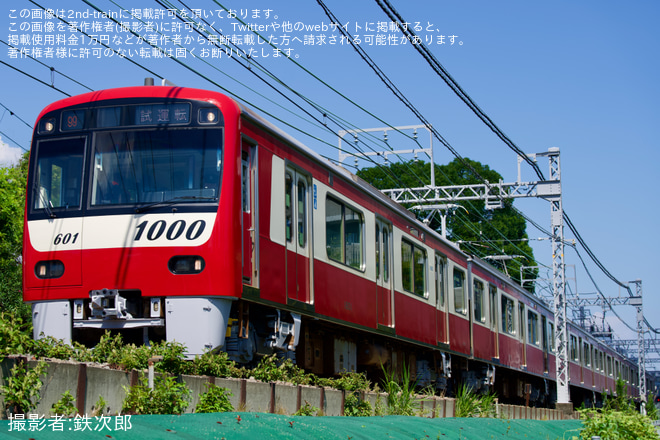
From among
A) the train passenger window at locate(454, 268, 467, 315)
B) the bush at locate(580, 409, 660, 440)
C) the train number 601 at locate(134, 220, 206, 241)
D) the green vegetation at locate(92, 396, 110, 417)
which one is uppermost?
the train passenger window at locate(454, 268, 467, 315)

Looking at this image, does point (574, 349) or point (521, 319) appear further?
point (574, 349)

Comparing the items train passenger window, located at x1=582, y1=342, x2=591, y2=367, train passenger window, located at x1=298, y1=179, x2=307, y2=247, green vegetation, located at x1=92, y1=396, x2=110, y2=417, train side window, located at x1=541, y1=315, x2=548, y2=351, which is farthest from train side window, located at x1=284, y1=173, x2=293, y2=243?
train passenger window, located at x1=582, y1=342, x2=591, y2=367

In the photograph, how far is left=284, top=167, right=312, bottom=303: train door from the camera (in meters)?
9.77

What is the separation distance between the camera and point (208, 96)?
28.8 ft

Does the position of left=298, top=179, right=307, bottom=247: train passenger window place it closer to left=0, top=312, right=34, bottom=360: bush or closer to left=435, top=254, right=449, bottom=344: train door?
left=0, top=312, right=34, bottom=360: bush

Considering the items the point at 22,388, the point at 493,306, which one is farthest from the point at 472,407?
the point at 22,388

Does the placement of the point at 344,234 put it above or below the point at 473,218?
below

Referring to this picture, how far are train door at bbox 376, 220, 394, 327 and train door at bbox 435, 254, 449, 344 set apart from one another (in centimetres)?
282

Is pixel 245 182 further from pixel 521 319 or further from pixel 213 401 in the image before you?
pixel 521 319

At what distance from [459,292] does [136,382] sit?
11698 mm

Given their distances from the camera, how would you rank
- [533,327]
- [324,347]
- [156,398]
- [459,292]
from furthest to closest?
[533,327] → [459,292] → [324,347] → [156,398]

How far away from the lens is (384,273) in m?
12.9

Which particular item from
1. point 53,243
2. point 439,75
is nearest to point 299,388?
point 53,243

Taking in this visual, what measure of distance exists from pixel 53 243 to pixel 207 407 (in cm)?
286
